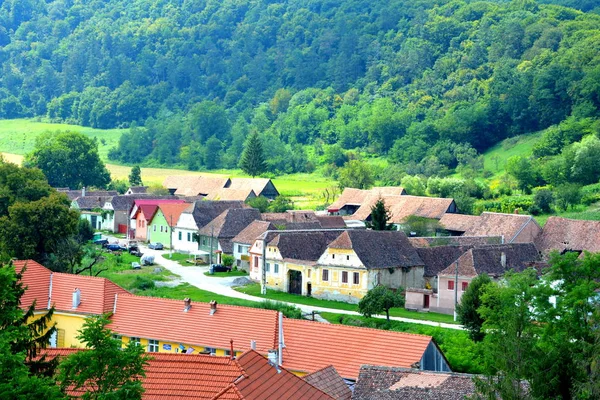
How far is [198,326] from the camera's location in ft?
107

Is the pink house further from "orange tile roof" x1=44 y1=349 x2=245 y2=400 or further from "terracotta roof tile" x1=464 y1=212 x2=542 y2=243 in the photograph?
"orange tile roof" x1=44 y1=349 x2=245 y2=400

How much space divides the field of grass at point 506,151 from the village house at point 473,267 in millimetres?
54952

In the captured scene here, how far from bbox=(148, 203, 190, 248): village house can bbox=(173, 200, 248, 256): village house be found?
73 centimetres

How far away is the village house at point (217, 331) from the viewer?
28391 mm

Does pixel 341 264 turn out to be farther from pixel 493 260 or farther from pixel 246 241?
pixel 246 241

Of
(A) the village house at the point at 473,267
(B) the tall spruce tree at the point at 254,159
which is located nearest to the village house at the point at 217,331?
(A) the village house at the point at 473,267

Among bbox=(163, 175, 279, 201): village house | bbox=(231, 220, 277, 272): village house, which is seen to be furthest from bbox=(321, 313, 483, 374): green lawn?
bbox=(163, 175, 279, 201): village house

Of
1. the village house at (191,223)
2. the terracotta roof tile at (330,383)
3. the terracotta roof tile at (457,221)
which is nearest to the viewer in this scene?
the terracotta roof tile at (330,383)

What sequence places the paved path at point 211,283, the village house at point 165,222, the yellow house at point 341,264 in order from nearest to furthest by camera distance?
the paved path at point 211,283, the yellow house at point 341,264, the village house at point 165,222

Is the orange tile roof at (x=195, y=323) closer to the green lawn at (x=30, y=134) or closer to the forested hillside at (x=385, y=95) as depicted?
the forested hillside at (x=385, y=95)

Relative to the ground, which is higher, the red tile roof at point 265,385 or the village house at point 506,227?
the village house at point 506,227

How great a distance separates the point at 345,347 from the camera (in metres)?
29.2

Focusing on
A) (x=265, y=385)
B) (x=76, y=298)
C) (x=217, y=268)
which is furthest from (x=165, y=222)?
(x=265, y=385)

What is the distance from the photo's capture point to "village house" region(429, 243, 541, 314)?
45812mm
